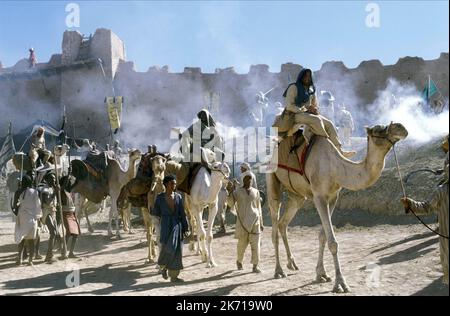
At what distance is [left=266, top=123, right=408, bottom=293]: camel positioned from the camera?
604 centimetres

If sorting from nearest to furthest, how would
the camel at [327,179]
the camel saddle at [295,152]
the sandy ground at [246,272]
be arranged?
the camel at [327,179] → the sandy ground at [246,272] → the camel saddle at [295,152]

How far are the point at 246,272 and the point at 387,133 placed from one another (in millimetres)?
3506

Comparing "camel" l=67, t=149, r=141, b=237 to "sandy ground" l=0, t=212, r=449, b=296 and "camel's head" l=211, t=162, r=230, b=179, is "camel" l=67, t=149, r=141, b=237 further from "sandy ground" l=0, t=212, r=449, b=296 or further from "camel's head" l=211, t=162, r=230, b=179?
"camel's head" l=211, t=162, r=230, b=179

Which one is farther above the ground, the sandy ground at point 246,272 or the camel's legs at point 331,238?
the camel's legs at point 331,238

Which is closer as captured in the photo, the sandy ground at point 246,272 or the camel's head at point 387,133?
the camel's head at point 387,133

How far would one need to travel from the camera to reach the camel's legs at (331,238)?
613cm

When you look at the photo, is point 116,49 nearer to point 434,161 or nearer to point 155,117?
point 155,117

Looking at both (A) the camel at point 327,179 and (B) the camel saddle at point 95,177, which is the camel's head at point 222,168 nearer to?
(A) the camel at point 327,179

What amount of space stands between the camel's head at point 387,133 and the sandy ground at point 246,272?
1.81 meters

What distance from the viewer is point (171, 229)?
24.7ft

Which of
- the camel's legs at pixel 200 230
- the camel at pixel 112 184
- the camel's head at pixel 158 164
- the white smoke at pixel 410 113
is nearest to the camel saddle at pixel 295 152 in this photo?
the camel's legs at pixel 200 230

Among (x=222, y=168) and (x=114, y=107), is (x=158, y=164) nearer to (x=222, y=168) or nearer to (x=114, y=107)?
(x=222, y=168)
